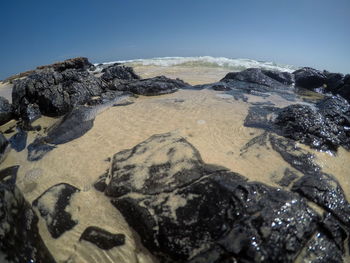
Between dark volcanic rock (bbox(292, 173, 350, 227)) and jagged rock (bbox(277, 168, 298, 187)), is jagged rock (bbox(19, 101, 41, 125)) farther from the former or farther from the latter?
dark volcanic rock (bbox(292, 173, 350, 227))

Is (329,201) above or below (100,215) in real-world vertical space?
above

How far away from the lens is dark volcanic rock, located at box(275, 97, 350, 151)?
5.15 m

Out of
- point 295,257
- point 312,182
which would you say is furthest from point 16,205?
point 312,182

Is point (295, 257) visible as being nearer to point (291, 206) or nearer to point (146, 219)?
point (291, 206)

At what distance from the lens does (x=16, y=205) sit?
286 centimetres

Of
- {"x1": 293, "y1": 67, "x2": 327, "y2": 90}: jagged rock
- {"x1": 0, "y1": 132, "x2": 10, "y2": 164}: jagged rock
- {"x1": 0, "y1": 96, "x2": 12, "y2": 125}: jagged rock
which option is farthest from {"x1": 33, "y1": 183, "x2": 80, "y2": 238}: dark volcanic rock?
{"x1": 293, "y1": 67, "x2": 327, "y2": 90}: jagged rock

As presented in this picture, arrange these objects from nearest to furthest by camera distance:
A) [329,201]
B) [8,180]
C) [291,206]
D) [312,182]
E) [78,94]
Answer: [291,206], [329,201], [312,182], [8,180], [78,94]

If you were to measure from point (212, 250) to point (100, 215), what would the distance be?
68.8 inches

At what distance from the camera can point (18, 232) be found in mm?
2648

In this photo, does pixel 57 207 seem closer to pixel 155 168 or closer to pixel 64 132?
pixel 155 168

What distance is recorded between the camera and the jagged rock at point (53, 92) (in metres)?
7.32

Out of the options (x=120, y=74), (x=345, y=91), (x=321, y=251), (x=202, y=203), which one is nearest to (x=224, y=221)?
(x=202, y=203)

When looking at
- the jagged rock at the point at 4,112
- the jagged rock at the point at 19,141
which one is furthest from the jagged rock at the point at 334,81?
the jagged rock at the point at 4,112

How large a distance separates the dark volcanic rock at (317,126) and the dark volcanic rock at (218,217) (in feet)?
5.51
